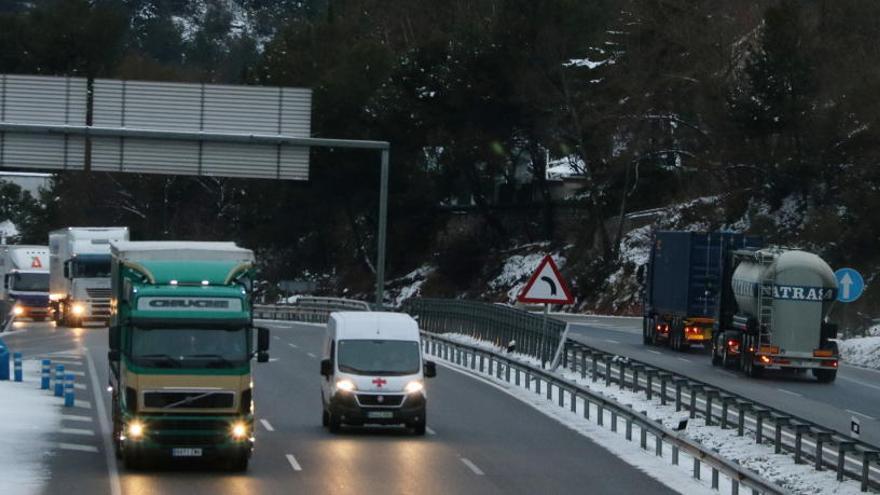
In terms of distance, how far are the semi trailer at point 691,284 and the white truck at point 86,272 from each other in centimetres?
2155

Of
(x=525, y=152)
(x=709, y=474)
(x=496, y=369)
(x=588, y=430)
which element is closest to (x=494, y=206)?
(x=525, y=152)

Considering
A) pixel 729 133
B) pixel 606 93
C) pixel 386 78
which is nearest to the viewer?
pixel 729 133

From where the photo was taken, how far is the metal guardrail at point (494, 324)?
41281 millimetres

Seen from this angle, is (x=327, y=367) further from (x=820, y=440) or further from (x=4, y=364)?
(x=4, y=364)

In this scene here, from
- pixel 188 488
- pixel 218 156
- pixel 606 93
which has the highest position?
pixel 606 93

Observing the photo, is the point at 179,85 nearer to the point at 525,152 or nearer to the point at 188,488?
the point at 188,488

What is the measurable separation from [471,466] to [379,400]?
4100mm

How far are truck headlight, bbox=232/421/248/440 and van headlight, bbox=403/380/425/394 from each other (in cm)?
540

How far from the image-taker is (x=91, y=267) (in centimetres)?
6225

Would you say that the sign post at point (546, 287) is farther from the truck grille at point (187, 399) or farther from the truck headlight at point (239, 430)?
the truck grille at point (187, 399)

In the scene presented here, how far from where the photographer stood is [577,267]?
269ft

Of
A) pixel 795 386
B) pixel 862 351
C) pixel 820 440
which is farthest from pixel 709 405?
pixel 862 351

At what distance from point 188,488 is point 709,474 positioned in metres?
7.49

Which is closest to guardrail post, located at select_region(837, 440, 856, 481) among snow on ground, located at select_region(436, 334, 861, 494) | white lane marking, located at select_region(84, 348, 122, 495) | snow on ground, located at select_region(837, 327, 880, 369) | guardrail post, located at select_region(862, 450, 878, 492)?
snow on ground, located at select_region(436, 334, 861, 494)
